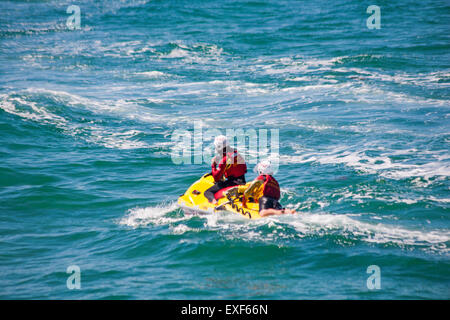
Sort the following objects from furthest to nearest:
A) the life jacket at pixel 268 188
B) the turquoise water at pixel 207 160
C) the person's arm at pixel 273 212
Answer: the life jacket at pixel 268 188 < the person's arm at pixel 273 212 < the turquoise water at pixel 207 160

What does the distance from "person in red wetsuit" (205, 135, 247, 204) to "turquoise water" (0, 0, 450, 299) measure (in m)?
1.10

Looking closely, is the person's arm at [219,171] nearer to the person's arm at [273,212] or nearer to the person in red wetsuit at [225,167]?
the person in red wetsuit at [225,167]

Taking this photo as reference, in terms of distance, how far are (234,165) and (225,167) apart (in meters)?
0.21

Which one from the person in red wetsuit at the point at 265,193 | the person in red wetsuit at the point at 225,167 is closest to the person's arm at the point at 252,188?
the person in red wetsuit at the point at 265,193

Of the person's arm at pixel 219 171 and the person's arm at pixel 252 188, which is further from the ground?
the person's arm at pixel 219 171

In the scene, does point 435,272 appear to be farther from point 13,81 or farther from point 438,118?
point 13,81

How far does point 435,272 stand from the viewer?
26.4 ft

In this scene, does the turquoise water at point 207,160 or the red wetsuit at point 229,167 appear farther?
the red wetsuit at point 229,167

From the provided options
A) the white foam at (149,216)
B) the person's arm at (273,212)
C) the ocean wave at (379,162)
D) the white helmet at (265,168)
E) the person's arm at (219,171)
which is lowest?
the white foam at (149,216)

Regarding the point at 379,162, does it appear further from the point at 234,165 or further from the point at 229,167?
the point at 229,167

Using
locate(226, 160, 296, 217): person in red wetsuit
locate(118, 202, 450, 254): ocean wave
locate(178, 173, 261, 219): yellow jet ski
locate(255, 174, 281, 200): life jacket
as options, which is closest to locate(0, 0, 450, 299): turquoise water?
locate(118, 202, 450, 254): ocean wave

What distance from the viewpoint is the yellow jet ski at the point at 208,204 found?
10.6 meters

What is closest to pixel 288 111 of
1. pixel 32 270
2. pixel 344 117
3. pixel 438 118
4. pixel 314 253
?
pixel 344 117

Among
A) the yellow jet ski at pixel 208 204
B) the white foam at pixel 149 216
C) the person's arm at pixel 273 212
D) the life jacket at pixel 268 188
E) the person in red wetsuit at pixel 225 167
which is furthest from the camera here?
the person in red wetsuit at pixel 225 167
